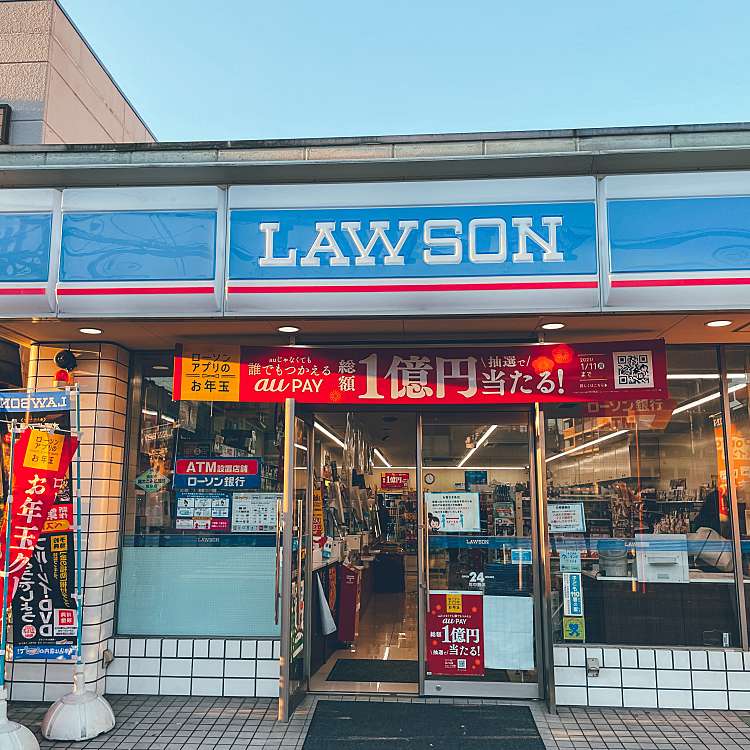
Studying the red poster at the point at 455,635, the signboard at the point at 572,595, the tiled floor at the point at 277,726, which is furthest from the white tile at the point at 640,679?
the red poster at the point at 455,635

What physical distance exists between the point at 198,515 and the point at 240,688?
1.48m

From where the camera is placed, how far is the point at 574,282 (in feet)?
14.8

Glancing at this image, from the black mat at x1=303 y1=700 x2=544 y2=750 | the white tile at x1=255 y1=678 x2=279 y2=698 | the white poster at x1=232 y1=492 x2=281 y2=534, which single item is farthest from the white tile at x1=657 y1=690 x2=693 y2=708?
the white poster at x1=232 y1=492 x2=281 y2=534

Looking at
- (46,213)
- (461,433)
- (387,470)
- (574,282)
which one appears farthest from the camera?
(387,470)

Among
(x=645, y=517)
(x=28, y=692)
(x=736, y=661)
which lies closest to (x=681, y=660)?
(x=736, y=661)

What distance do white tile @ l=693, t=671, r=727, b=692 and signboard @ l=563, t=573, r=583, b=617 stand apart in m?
0.98

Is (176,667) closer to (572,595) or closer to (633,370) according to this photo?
(572,595)

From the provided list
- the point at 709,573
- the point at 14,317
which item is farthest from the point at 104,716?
the point at 709,573

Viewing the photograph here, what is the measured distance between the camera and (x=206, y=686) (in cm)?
575

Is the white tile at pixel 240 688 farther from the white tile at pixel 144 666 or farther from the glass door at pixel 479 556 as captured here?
the glass door at pixel 479 556

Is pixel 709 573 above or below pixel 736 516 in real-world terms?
below

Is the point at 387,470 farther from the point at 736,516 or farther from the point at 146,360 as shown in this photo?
the point at 736,516

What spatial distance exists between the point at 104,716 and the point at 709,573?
4.81 m

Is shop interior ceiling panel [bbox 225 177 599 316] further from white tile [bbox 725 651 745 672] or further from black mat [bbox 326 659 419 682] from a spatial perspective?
black mat [bbox 326 659 419 682]
